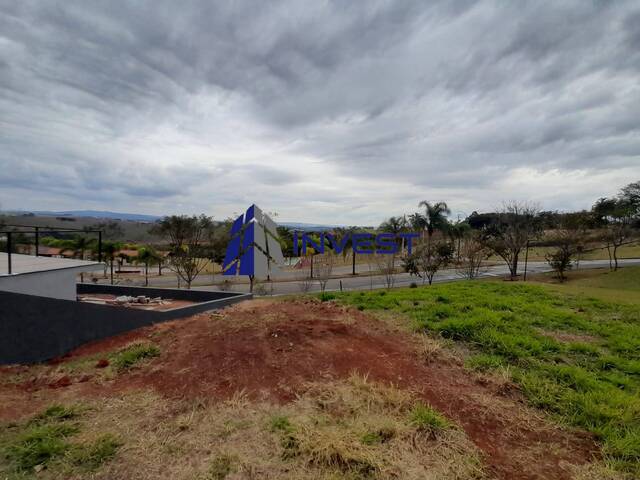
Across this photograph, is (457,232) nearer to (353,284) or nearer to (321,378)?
(353,284)

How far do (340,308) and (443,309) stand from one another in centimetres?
231

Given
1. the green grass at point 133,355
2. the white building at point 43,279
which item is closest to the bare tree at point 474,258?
the green grass at point 133,355

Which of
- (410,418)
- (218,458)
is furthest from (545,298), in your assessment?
(218,458)

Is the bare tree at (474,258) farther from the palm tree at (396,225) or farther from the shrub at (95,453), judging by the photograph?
the shrub at (95,453)

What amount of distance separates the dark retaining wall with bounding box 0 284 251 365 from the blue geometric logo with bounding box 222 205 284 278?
15319mm

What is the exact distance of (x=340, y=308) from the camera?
7.25m

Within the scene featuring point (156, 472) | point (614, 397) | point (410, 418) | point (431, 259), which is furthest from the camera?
point (431, 259)

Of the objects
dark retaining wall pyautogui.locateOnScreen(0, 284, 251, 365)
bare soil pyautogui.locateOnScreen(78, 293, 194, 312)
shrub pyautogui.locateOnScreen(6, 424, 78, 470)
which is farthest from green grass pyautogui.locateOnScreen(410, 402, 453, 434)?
bare soil pyautogui.locateOnScreen(78, 293, 194, 312)

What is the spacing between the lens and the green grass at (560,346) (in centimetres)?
310

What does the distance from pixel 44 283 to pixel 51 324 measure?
1563mm

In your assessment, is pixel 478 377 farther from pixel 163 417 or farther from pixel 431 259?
pixel 431 259

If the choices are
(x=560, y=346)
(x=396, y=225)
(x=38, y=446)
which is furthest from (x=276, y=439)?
(x=396, y=225)

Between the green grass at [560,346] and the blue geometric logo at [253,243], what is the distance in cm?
1558

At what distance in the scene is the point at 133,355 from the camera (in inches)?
183
